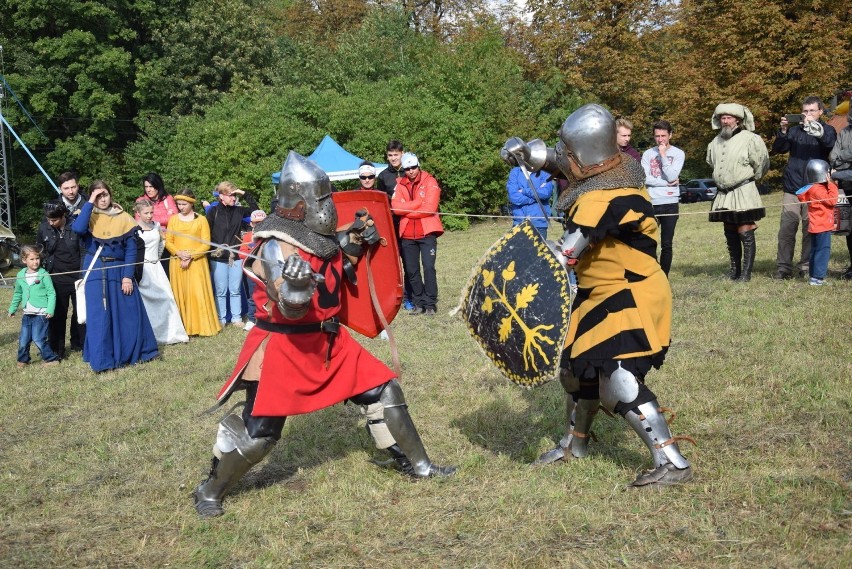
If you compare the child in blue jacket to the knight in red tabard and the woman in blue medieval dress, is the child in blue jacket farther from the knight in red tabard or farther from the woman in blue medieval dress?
the knight in red tabard

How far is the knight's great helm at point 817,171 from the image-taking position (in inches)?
338

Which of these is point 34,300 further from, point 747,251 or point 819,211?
point 819,211

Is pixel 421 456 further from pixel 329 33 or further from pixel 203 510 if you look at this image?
pixel 329 33

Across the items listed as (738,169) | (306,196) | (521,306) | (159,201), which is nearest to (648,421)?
(521,306)

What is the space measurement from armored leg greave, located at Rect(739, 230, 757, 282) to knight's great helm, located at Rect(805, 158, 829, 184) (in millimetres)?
868

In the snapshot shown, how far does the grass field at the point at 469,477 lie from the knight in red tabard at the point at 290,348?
0.39 metres

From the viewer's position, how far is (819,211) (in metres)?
8.77

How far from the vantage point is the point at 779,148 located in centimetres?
929

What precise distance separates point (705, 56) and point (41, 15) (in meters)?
22.3

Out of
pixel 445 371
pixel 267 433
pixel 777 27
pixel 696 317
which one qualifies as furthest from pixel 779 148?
pixel 777 27

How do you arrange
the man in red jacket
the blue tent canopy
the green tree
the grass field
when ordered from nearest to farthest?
the grass field → the man in red jacket → the blue tent canopy → the green tree

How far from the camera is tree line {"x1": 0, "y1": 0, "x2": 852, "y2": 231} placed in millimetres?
23875

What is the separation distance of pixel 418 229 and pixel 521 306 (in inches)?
221

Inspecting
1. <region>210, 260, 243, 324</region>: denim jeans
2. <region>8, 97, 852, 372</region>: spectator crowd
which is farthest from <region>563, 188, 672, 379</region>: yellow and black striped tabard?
<region>210, 260, 243, 324</region>: denim jeans
